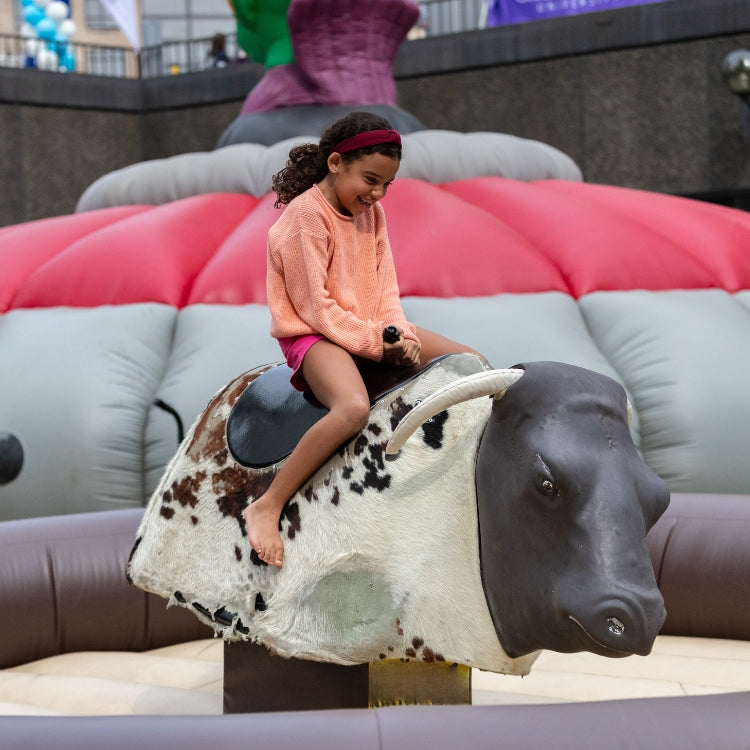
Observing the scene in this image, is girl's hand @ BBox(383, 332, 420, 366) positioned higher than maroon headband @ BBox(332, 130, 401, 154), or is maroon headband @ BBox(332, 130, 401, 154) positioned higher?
maroon headband @ BBox(332, 130, 401, 154)

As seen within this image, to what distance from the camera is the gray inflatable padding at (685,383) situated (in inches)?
158

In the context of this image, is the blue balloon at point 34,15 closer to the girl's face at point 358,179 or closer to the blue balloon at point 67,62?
the blue balloon at point 67,62

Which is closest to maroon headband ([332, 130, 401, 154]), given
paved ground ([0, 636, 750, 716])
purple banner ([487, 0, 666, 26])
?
paved ground ([0, 636, 750, 716])

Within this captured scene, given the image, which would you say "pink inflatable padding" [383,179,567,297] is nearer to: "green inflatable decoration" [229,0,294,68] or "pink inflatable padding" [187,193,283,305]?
"pink inflatable padding" [187,193,283,305]

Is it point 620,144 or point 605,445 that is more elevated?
point 620,144

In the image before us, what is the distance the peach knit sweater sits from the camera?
2.26 metres

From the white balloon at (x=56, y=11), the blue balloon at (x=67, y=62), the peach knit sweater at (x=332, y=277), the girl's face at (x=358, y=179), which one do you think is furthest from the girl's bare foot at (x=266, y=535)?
the white balloon at (x=56, y=11)

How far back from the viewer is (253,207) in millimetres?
5402

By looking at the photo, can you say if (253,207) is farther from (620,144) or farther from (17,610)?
(620,144)

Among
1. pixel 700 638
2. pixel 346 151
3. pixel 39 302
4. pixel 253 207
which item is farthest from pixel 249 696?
pixel 253 207

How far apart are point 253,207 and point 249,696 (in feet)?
10.7

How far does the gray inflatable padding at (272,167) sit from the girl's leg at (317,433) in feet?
10.5

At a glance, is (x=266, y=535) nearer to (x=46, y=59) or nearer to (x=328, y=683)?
(x=328, y=683)

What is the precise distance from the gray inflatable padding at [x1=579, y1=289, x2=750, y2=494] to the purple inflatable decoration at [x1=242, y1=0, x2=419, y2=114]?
2.13m
